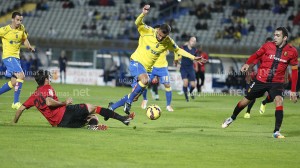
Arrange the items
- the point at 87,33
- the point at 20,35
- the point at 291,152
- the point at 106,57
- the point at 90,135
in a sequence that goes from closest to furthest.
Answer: the point at 291,152 < the point at 90,135 < the point at 20,35 < the point at 106,57 < the point at 87,33

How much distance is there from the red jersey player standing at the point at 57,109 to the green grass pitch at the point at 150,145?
275 mm

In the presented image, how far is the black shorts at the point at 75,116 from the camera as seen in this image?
581 inches

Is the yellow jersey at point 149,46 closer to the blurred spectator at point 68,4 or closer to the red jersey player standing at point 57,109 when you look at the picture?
the red jersey player standing at point 57,109

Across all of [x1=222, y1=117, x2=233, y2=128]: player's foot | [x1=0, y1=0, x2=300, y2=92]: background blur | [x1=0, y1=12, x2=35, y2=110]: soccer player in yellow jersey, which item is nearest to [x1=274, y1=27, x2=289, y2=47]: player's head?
[x1=222, y1=117, x2=233, y2=128]: player's foot

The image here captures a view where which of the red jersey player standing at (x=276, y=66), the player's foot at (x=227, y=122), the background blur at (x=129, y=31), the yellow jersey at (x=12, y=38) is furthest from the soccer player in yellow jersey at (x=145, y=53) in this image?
the background blur at (x=129, y=31)

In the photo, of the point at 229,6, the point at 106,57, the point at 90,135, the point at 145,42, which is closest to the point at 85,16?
the point at 106,57

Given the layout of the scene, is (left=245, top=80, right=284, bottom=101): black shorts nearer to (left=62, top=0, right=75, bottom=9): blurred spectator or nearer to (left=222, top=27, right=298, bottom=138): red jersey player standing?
(left=222, top=27, right=298, bottom=138): red jersey player standing

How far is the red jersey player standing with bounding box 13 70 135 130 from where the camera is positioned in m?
14.6

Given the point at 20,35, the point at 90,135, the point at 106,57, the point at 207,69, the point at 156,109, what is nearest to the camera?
the point at 90,135

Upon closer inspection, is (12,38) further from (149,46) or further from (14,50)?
(149,46)

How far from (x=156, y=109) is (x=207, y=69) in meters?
21.2

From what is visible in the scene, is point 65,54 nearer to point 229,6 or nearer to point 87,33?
point 87,33

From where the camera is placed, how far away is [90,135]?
1405 centimetres

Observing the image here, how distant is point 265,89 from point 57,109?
4.54 metres
